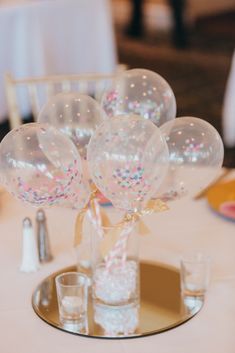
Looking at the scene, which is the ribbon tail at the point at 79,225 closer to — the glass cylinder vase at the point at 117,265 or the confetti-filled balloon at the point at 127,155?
the glass cylinder vase at the point at 117,265

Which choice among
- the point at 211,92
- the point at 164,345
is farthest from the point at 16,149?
the point at 211,92

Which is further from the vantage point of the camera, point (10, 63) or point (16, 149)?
point (10, 63)

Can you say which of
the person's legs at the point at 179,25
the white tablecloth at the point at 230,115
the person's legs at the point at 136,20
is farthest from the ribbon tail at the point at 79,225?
the person's legs at the point at 136,20

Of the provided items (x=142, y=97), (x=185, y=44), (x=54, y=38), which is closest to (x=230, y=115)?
(x=54, y=38)

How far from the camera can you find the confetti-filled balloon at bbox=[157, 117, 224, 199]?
53.6 inches

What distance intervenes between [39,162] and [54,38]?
3027 mm

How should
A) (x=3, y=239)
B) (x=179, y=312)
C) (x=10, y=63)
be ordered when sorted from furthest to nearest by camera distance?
(x=10, y=63)
(x=3, y=239)
(x=179, y=312)

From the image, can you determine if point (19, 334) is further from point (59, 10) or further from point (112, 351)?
point (59, 10)

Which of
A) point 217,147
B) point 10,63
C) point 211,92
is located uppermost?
point 217,147

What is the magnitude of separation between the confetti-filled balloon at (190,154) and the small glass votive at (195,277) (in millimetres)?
144

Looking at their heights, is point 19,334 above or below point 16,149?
below

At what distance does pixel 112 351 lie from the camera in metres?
1.25

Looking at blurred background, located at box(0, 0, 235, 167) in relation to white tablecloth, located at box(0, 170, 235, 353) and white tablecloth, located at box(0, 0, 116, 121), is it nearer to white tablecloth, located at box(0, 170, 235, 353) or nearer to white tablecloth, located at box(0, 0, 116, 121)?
white tablecloth, located at box(0, 0, 116, 121)

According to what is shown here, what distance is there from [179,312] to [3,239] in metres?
0.51
